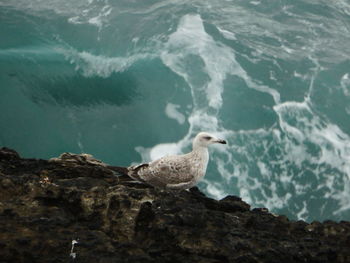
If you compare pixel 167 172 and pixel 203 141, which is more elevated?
pixel 203 141

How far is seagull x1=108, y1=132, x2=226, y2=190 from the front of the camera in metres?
17.2

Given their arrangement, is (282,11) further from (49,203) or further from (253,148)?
(49,203)

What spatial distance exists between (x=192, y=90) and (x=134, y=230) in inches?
3656

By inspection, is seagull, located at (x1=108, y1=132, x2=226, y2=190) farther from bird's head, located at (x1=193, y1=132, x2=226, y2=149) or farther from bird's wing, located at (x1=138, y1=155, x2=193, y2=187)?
bird's head, located at (x1=193, y1=132, x2=226, y2=149)

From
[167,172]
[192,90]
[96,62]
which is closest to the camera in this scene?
[167,172]

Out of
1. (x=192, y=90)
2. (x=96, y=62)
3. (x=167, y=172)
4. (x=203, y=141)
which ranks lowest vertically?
(x=192, y=90)

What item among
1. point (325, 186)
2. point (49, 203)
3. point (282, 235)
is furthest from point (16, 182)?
point (325, 186)

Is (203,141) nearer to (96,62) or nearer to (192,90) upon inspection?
(192,90)

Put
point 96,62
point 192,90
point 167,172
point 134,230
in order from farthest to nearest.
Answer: point 192,90
point 96,62
point 167,172
point 134,230

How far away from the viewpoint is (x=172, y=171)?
56.4 feet

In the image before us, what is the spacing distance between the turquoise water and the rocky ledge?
68.7 m

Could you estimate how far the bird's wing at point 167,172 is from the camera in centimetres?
1711

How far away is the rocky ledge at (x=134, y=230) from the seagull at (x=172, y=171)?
285 cm

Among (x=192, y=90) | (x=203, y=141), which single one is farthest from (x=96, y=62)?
(x=203, y=141)
